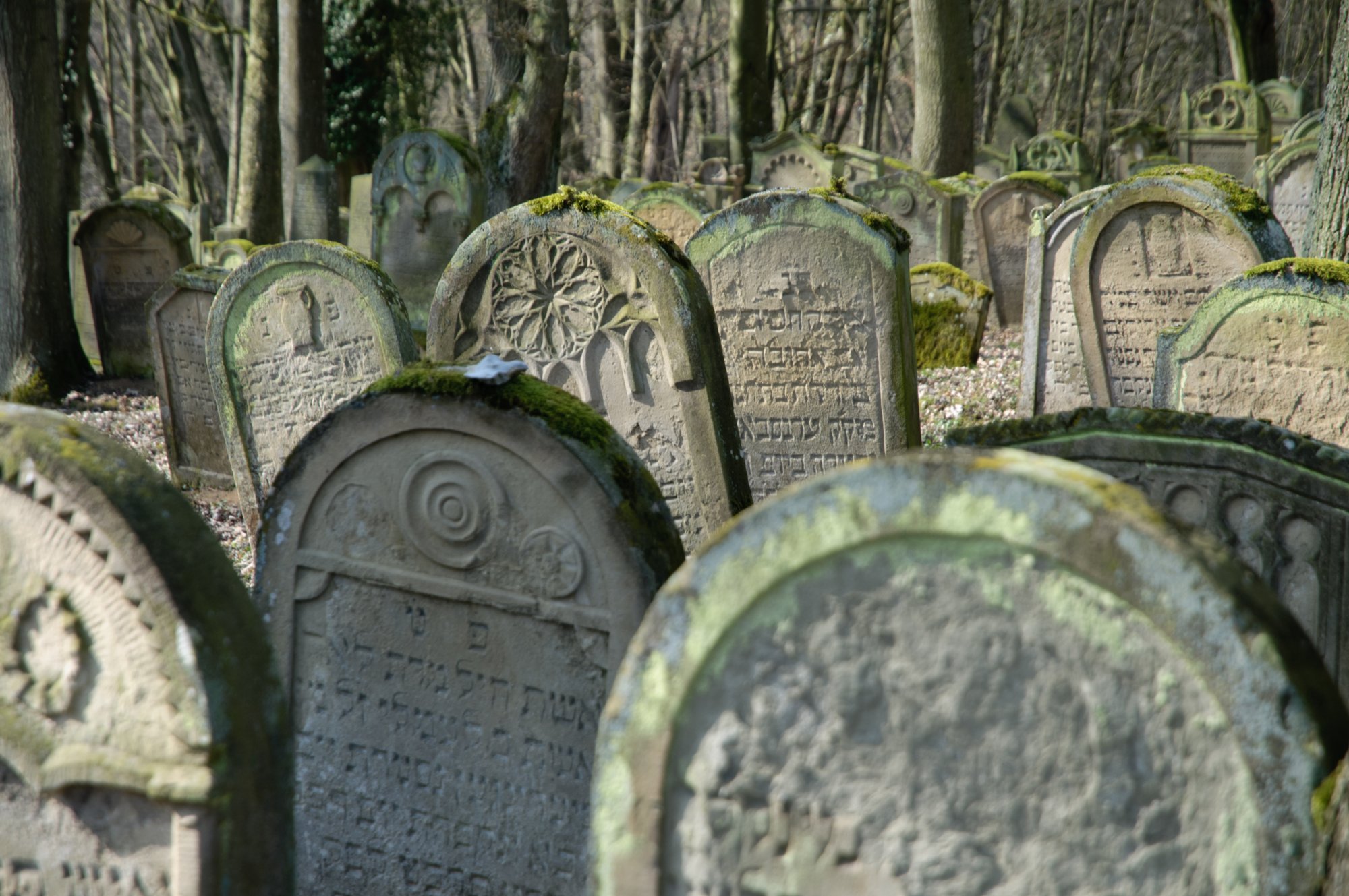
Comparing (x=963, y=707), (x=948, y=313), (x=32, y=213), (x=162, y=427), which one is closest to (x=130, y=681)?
(x=963, y=707)

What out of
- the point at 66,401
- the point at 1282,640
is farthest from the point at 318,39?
the point at 1282,640

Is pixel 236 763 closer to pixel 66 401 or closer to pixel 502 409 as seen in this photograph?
pixel 502 409

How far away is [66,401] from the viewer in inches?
404

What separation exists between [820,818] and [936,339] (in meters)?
8.07

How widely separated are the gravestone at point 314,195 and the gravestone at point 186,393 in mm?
5549

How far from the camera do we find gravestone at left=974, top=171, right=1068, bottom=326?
11.0 metres

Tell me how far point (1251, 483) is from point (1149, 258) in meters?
3.91

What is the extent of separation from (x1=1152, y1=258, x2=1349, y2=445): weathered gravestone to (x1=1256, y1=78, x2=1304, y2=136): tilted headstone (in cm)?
1947

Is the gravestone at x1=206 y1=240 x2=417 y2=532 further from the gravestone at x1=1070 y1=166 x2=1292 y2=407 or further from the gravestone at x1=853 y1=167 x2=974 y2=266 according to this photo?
the gravestone at x1=853 y1=167 x2=974 y2=266

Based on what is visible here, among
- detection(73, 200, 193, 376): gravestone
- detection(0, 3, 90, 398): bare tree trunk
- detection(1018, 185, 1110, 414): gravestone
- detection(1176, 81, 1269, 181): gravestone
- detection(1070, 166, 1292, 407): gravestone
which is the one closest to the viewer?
detection(1070, 166, 1292, 407): gravestone

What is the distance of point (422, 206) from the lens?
11555 millimetres

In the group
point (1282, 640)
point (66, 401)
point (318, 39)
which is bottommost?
point (1282, 640)

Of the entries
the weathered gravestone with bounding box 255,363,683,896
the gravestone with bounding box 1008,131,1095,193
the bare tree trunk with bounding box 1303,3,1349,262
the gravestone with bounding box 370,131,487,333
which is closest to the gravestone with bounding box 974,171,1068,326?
the bare tree trunk with bounding box 1303,3,1349,262

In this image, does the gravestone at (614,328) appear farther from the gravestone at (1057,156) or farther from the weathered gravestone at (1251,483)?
the gravestone at (1057,156)
